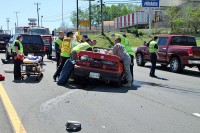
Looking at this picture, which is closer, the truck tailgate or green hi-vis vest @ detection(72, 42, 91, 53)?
green hi-vis vest @ detection(72, 42, 91, 53)

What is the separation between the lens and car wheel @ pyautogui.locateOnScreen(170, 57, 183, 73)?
58.3 feet

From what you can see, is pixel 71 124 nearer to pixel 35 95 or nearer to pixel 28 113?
pixel 28 113

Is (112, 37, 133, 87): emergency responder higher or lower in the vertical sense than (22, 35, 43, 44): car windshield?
lower

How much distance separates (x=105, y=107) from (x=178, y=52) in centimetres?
996

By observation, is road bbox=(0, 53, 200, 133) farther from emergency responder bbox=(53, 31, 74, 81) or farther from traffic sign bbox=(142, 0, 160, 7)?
traffic sign bbox=(142, 0, 160, 7)

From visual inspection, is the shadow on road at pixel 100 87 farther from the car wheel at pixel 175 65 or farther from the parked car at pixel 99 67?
the car wheel at pixel 175 65

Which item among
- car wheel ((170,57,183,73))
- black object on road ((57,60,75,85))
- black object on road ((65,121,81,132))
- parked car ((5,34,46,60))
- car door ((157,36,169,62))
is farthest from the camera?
parked car ((5,34,46,60))

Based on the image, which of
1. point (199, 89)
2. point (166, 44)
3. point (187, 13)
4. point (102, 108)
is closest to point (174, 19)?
point (187, 13)

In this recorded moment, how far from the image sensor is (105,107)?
338 inches

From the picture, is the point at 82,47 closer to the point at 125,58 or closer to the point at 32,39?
the point at 125,58

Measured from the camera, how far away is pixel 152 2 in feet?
116

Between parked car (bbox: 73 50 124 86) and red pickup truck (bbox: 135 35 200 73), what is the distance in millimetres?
6138

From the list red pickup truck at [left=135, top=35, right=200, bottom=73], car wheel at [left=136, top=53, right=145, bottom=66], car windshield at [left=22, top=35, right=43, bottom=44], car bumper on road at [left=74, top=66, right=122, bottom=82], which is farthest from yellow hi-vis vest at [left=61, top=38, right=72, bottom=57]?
car wheel at [left=136, top=53, right=145, bottom=66]

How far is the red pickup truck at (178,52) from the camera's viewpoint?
17047mm
